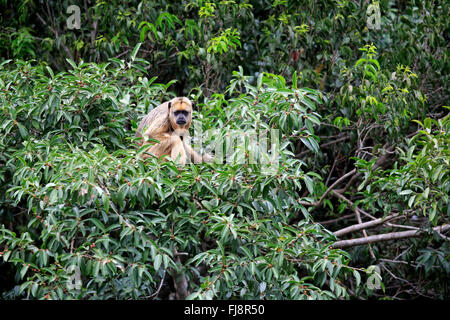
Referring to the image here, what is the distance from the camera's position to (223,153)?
6.18 m

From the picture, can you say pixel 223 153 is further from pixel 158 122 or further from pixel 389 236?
pixel 389 236

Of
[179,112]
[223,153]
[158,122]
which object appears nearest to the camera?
[223,153]

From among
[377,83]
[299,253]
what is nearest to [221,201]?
[299,253]

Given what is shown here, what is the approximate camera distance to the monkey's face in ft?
24.1

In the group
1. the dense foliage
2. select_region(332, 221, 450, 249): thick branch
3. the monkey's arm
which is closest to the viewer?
the dense foliage

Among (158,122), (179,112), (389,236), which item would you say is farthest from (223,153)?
Result: (389,236)

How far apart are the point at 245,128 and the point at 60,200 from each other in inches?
74.6

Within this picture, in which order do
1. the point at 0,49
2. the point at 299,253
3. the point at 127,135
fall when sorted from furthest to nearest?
the point at 0,49 < the point at 127,135 < the point at 299,253

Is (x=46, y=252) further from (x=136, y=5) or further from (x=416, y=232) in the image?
(x=136, y=5)

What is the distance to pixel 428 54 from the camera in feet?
29.3

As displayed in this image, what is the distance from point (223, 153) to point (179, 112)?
4.47 feet

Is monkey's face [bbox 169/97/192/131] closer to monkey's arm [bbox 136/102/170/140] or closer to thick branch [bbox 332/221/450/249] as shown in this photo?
monkey's arm [bbox 136/102/170/140]

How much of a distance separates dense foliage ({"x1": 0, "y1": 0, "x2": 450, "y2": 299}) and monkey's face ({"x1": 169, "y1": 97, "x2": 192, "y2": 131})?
0.16 metres

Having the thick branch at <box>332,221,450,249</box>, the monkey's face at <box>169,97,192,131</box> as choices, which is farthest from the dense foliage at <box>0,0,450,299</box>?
the monkey's face at <box>169,97,192,131</box>
